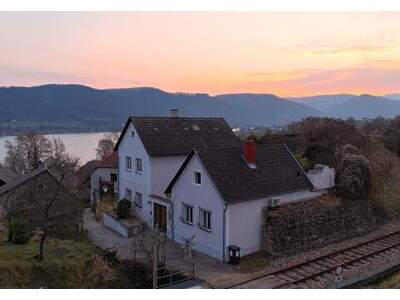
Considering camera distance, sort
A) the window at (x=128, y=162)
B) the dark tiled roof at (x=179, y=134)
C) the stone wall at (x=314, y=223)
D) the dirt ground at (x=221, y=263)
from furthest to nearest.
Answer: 1. the window at (x=128, y=162)
2. the dark tiled roof at (x=179, y=134)
3. the stone wall at (x=314, y=223)
4. the dirt ground at (x=221, y=263)

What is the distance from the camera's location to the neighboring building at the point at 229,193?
812 inches

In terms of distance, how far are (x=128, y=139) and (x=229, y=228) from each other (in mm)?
12620

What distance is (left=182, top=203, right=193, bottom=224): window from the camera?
23000mm

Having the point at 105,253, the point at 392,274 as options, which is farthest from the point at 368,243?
the point at 105,253

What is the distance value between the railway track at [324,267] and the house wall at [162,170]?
11.5 meters

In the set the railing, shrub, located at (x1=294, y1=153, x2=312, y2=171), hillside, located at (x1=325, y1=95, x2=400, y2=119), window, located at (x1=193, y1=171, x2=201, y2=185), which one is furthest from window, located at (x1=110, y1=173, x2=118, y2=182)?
hillside, located at (x1=325, y1=95, x2=400, y2=119)

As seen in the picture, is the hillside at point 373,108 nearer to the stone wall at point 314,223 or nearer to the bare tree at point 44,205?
the stone wall at point 314,223

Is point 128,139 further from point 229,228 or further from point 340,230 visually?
point 340,230

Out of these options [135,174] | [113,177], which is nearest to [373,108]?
[113,177]

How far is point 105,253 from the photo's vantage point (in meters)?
20.6

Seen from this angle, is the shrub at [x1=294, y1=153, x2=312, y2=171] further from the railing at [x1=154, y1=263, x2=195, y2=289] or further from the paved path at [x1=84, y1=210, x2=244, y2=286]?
the railing at [x1=154, y1=263, x2=195, y2=289]

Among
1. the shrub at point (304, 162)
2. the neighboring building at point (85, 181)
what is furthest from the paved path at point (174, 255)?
the neighboring building at point (85, 181)

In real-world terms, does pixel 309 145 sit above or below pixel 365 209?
above

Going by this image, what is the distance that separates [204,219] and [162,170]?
6.84 m
